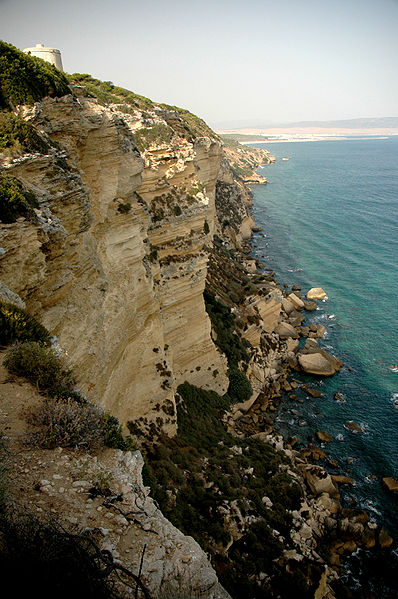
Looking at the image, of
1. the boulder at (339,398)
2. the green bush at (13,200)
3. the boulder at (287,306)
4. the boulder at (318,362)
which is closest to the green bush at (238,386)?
the boulder at (318,362)

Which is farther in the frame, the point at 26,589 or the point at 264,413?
the point at 264,413

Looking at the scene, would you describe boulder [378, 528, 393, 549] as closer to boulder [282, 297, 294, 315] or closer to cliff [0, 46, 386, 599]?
cliff [0, 46, 386, 599]

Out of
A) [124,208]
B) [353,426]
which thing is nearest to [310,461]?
[353,426]

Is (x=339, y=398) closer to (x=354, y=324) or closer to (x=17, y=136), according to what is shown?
(x=354, y=324)

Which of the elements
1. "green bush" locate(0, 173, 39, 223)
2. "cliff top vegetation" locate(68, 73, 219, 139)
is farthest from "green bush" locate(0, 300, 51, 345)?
"cliff top vegetation" locate(68, 73, 219, 139)

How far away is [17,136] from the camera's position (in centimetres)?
973

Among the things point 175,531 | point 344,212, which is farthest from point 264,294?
point 344,212

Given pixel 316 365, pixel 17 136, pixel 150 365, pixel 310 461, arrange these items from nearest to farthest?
pixel 17 136 < pixel 150 365 < pixel 310 461 < pixel 316 365

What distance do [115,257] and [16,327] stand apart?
751cm

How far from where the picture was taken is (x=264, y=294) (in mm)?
38812

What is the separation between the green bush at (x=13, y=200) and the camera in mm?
8578

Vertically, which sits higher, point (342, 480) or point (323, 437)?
point (323, 437)

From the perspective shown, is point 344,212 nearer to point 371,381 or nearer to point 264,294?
point 264,294

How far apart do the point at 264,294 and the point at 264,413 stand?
47.0 ft
